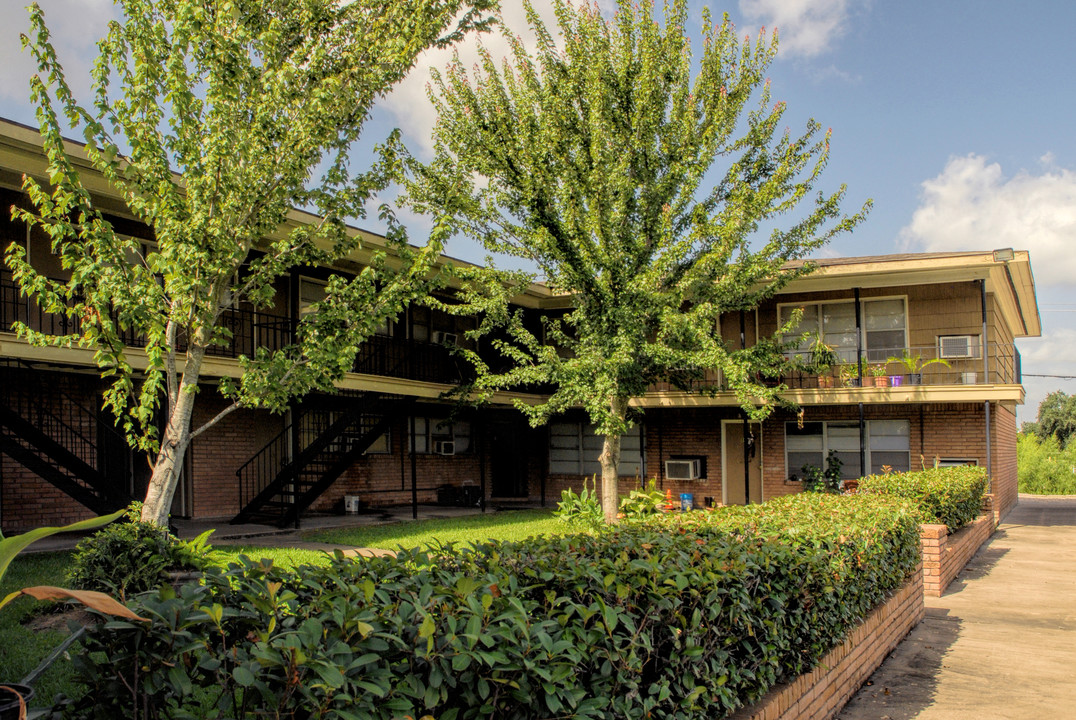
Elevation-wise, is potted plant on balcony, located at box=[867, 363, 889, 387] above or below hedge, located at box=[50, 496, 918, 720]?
above

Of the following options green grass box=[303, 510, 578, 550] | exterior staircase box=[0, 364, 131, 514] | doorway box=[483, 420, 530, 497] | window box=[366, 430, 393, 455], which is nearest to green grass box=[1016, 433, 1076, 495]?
doorway box=[483, 420, 530, 497]

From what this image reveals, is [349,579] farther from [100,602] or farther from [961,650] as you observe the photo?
[961,650]

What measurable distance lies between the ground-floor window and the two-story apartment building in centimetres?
4

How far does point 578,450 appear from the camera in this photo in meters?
22.4

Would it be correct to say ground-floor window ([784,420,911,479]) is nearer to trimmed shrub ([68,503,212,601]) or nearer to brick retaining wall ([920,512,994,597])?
brick retaining wall ([920,512,994,597])

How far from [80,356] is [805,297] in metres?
15.5

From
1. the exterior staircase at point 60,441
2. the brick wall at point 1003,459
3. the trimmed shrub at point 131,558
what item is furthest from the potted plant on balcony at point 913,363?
the exterior staircase at point 60,441

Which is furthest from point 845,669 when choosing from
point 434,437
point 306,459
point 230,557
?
point 434,437

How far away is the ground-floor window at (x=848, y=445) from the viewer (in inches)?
730

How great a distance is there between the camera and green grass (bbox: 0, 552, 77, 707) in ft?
16.3

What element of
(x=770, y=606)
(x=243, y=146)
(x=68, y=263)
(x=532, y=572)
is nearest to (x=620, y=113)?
(x=243, y=146)

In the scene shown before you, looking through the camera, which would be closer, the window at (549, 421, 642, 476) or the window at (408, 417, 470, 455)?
the window at (408, 417, 470, 455)

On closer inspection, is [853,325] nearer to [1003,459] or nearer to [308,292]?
[1003,459]

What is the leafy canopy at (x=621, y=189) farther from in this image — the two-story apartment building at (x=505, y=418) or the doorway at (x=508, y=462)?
the doorway at (x=508, y=462)
